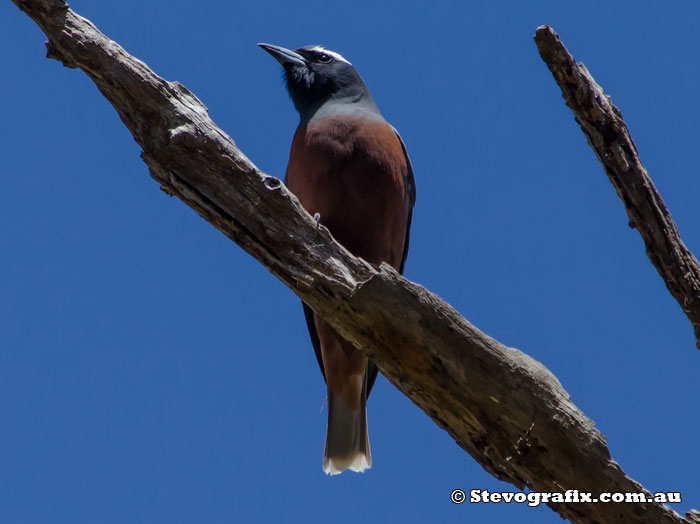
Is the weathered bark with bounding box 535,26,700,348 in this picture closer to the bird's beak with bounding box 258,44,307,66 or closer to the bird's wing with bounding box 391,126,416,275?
the bird's wing with bounding box 391,126,416,275

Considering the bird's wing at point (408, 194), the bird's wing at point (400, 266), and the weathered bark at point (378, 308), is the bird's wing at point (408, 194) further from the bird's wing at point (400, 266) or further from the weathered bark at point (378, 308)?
the weathered bark at point (378, 308)

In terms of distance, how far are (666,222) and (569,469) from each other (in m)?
1.45

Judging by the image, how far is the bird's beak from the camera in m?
7.04

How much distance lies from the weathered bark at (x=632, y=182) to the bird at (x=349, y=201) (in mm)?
2074

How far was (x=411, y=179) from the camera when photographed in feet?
21.6

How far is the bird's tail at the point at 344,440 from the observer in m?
6.22

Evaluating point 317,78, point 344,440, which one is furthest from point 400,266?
point 317,78

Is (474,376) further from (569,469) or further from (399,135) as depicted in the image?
(399,135)

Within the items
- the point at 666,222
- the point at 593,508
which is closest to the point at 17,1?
the point at 666,222

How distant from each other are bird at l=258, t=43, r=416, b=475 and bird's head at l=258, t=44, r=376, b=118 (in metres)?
0.06

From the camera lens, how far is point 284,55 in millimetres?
7039

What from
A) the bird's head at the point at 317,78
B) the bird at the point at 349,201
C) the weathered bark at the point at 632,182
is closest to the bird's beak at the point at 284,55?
the bird's head at the point at 317,78

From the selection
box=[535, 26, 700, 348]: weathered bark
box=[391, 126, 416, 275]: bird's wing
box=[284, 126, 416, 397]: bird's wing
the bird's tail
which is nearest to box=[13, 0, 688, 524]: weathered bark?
box=[535, 26, 700, 348]: weathered bark

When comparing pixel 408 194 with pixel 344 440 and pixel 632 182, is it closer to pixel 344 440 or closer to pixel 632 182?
pixel 344 440
